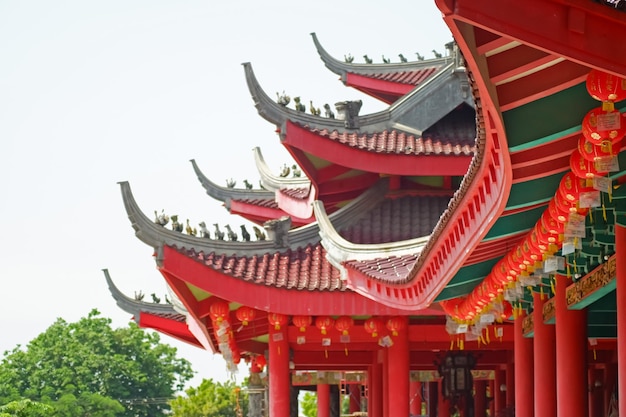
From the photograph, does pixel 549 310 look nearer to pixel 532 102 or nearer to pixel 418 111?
pixel 532 102

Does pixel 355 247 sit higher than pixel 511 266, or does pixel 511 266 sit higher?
pixel 355 247

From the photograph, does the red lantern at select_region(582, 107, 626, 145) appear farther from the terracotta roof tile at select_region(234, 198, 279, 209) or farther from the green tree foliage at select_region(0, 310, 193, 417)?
the green tree foliage at select_region(0, 310, 193, 417)

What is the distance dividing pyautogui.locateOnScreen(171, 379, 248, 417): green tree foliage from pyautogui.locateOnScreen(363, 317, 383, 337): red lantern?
2750 cm

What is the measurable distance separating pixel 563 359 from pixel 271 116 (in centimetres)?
760

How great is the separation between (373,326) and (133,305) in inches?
215

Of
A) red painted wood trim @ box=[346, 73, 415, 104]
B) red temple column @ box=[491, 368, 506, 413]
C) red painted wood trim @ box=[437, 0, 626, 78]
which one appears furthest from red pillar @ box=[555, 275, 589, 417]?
red temple column @ box=[491, 368, 506, 413]

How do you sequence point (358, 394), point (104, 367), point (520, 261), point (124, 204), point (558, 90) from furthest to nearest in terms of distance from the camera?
point (104, 367)
point (358, 394)
point (124, 204)
point (520, 261)
point (558, 90)

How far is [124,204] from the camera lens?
15.2m

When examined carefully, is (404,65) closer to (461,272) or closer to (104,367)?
(461,272)

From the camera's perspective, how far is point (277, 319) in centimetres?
1733

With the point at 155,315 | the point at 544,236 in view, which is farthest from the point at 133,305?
the point at 544,236

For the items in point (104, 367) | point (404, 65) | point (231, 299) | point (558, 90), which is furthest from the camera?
point (104, 367)

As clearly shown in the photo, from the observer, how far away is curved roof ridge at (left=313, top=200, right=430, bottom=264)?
49.1ft

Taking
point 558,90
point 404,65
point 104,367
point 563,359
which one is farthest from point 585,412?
point 104,367
